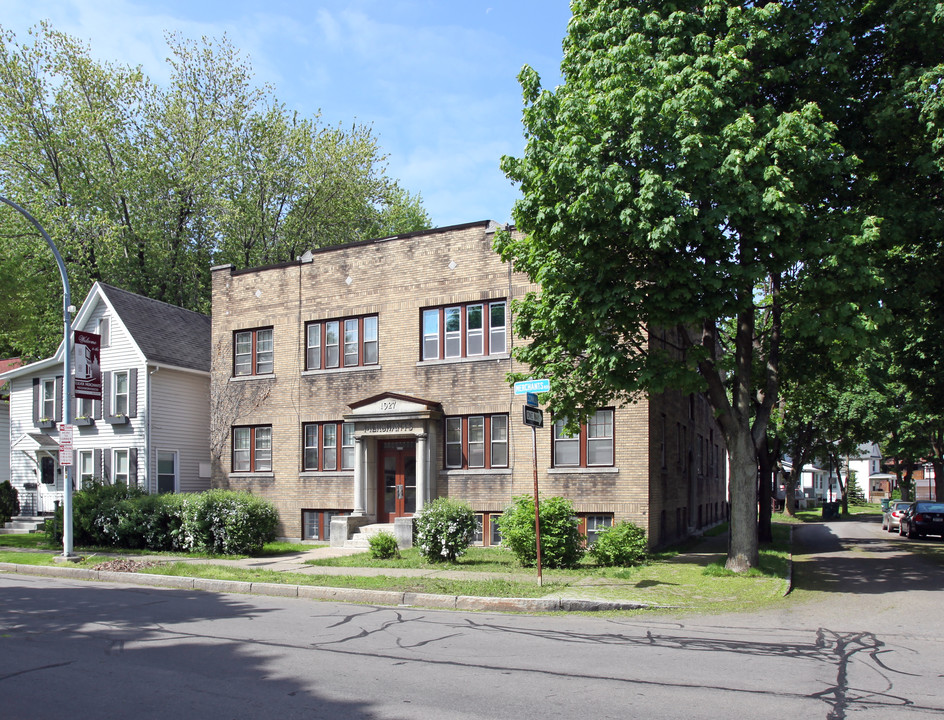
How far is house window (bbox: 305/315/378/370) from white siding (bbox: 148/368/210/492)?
23.2 ft

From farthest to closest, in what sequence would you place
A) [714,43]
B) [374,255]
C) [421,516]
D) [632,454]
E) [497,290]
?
[374,255], [497,290], [632,454], [421,516], [714,43]

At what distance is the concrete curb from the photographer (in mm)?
11953

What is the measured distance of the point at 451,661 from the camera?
8.27 metres

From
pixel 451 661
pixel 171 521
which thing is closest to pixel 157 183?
pixel 171 521

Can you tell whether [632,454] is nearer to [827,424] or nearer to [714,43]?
[714,43]

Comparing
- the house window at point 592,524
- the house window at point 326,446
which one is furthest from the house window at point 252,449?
the house window at point 592,524

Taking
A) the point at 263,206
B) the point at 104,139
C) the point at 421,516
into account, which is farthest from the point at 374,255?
the point at 104,139

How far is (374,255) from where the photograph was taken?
76.8ft

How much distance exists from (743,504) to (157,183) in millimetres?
31586

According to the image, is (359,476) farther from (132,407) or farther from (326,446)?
(132,407)

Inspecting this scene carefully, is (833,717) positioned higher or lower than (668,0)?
lower

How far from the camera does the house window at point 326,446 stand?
2347 cm

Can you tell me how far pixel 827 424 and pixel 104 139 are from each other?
143 feet

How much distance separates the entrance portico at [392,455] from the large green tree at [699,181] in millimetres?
6580
